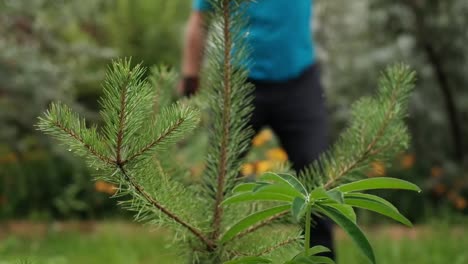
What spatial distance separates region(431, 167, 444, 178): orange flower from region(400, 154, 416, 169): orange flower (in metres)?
0.20

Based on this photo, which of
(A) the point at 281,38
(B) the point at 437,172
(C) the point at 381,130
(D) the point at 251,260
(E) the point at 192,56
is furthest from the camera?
(B) the point at 437,172

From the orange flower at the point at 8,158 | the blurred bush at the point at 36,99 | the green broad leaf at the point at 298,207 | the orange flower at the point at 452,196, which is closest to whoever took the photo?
the green broad leaf at the point at 298,207

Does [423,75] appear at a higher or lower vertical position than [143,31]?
lower

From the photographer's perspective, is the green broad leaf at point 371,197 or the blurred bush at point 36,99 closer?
the green broad leaf at point 371,197

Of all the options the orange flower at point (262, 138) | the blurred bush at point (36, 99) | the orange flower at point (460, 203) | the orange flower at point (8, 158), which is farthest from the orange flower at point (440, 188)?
the orange flower at point (8, 158)

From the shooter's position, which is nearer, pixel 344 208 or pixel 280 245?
pixel 344 208

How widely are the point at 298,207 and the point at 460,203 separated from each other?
508 cm

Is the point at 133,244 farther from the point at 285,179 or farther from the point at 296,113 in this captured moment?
the point at 285,179

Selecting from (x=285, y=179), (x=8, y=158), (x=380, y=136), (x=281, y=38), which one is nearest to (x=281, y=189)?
(x=285, y=179)

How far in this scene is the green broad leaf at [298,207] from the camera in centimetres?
77

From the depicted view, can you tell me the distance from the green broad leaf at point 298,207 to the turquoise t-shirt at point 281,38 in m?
1.88

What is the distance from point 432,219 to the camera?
5.41 meters

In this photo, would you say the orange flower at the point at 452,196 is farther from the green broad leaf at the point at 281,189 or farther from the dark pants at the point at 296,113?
the green broad leaf at the point at 281,189

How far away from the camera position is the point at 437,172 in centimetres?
580
